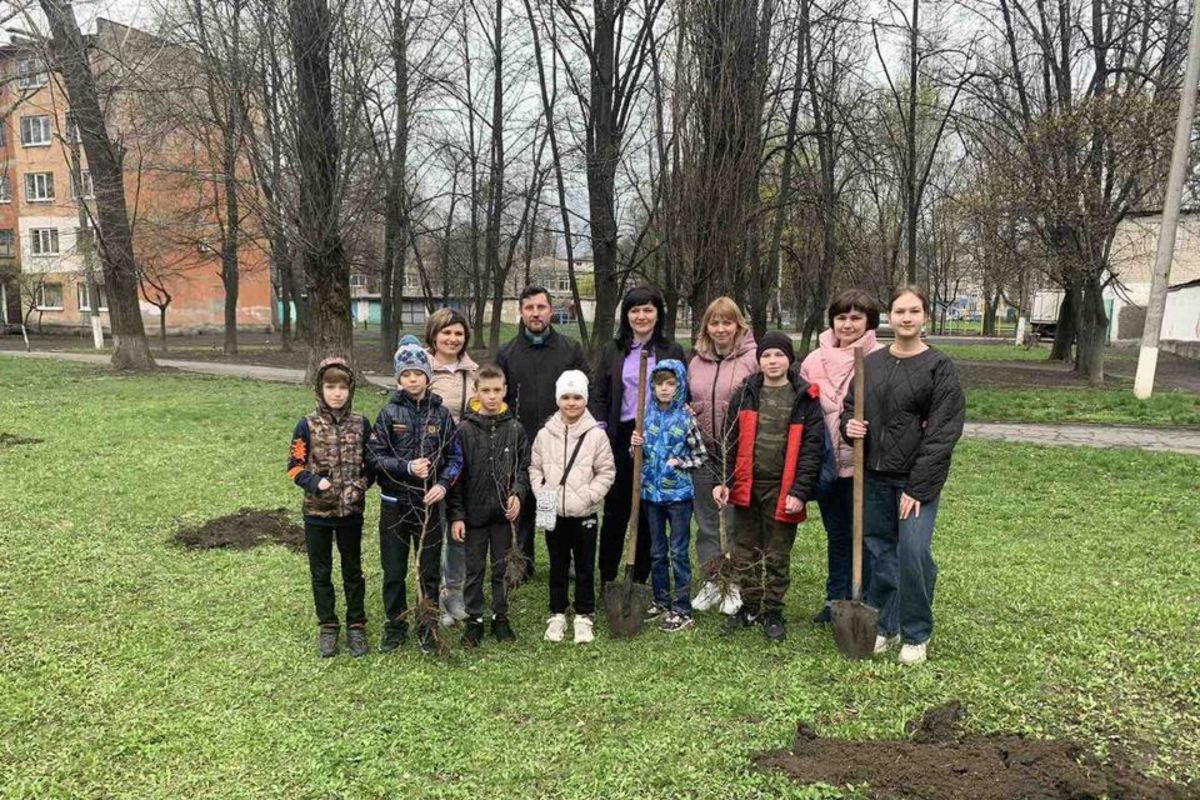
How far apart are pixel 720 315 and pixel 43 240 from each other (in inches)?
1715

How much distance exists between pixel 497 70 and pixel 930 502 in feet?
69.1

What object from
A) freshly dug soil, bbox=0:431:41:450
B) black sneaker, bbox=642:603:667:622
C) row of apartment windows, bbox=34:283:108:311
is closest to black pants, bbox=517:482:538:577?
black sneaker, bbox=642:603:667:622

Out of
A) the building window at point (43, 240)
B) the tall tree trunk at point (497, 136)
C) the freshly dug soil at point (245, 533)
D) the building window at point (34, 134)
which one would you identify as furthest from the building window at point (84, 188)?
the building window at point (34, 134)

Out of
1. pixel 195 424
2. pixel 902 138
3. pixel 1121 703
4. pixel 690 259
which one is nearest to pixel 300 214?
pixel 195 424

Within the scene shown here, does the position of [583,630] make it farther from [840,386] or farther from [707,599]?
[840,386]

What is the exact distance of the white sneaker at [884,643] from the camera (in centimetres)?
397

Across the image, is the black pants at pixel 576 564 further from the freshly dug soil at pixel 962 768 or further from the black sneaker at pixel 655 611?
the freshly dug soil at pixel 962 768

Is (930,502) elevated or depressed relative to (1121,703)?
elevated

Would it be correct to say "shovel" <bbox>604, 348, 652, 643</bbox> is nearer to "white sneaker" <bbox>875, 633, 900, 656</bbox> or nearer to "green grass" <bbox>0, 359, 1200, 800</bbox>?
"green grass" <bbox>0, 359, 1200, 800</bbox>

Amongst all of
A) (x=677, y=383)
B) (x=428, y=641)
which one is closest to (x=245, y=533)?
(x=428, y=641)

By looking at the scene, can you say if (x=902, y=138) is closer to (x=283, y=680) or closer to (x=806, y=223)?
(x=806, y=223)

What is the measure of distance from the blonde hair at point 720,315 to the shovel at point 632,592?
38 cm

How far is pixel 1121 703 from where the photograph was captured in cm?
338

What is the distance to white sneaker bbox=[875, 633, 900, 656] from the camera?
3969mm
